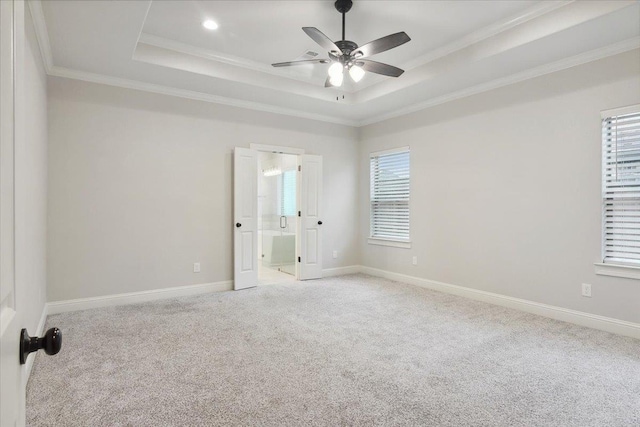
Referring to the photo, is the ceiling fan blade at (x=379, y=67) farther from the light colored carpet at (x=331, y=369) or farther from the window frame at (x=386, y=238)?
the light colored carpet at (x=331, y=369)

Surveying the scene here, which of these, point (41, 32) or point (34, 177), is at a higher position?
point (41, 32)

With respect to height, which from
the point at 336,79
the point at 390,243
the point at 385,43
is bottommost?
the point at 390,243

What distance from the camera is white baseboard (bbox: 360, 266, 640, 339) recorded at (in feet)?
10.9

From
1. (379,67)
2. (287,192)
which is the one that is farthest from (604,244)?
(287,192)

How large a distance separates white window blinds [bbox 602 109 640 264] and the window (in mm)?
5641

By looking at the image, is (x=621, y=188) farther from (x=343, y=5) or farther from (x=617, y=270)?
(x=343, y=5)

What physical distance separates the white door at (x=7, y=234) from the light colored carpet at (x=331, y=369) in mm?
1572

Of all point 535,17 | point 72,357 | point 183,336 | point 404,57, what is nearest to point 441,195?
point 404,57

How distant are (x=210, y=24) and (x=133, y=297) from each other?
3.29 metres

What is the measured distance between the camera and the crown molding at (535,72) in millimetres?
3320

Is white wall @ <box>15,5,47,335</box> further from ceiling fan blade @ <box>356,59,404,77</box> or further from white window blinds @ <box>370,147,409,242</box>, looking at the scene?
white window blinds @ <box>370,147,409,242</box>

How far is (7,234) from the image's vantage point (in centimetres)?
62

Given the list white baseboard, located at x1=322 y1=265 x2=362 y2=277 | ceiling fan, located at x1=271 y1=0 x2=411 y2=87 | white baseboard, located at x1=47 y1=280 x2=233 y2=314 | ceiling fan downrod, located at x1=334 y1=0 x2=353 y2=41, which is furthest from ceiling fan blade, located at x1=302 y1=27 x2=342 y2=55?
white baseboard, located at x1=322 y1=265 x2=362 y2=277

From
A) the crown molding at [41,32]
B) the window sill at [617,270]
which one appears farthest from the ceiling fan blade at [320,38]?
the window sill at [617,270]
